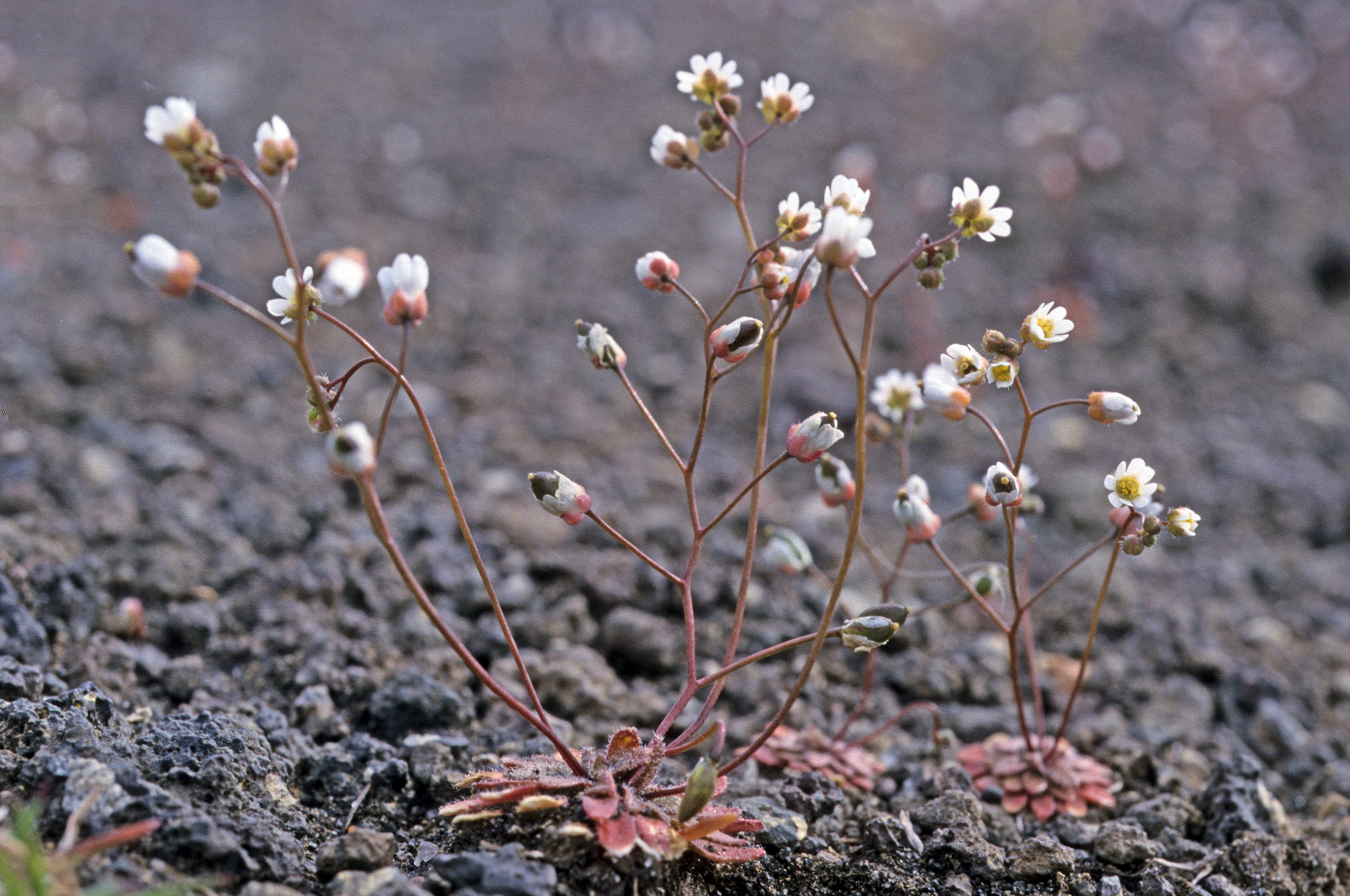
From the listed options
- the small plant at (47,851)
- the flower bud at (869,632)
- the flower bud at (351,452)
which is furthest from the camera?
the flower bud at (869,632)

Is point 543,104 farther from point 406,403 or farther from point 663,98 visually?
point 406,403

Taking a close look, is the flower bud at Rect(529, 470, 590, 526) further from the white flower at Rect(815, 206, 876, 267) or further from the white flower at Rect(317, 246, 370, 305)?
the white flower at Rect(815, 206, 876, 267)

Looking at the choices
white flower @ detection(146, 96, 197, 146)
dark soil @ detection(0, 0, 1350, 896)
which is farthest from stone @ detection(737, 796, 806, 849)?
white flower @ detection(146, 96, 197, 146)

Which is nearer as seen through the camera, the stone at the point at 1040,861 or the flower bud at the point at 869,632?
the flower bud at the point at 869,632

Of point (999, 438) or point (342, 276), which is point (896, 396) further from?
point (342, 276)

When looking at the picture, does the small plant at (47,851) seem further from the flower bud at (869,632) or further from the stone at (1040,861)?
the stone at (1040,861)

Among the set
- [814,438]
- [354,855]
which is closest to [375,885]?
[354,855]

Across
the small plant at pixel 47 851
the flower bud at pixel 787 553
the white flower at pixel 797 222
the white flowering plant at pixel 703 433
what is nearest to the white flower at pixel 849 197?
the white flowering plant at pixel 703 433
